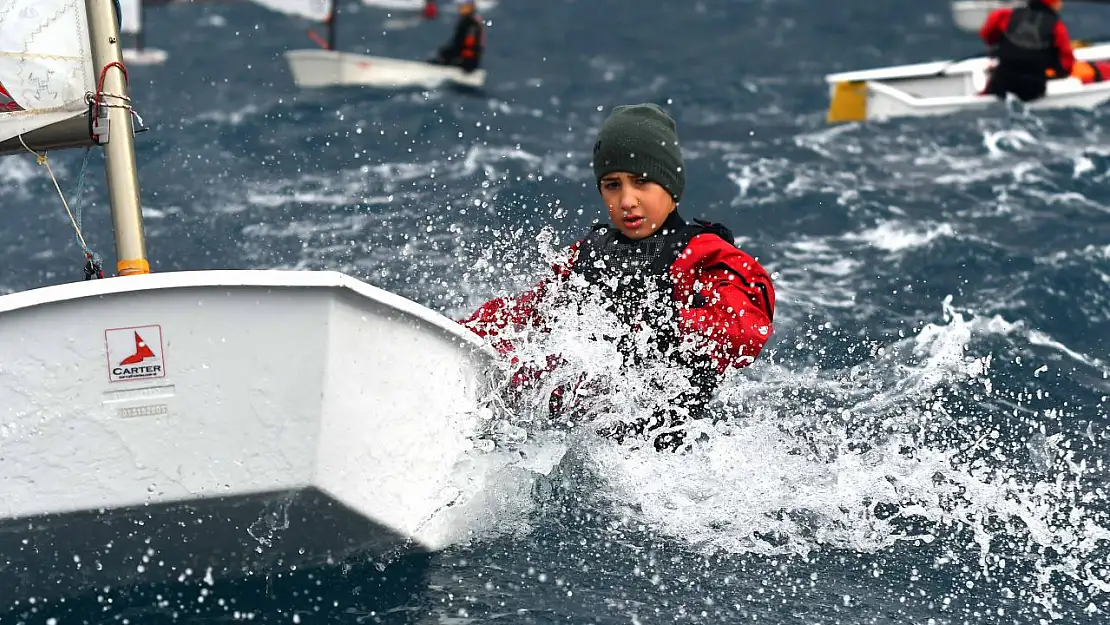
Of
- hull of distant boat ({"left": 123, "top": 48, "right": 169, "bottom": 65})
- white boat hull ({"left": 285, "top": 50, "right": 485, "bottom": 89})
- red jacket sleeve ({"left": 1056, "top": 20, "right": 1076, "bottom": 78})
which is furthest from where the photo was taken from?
hull of distant boat ({"left": 123, "top": 48, "right": 169, "bottom": 65})

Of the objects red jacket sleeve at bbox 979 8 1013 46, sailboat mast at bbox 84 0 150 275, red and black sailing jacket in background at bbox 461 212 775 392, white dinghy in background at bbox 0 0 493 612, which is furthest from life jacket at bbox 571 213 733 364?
red jacket sleeve at bbox 979 8 1013 46

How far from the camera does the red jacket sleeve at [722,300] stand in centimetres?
396

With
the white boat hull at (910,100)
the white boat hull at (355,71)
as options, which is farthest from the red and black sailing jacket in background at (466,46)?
the white boat hull at (910,100)

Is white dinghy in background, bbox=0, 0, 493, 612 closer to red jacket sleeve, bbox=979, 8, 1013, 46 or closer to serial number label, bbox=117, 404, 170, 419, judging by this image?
serial number label, bbox=117, 404, 170, 419

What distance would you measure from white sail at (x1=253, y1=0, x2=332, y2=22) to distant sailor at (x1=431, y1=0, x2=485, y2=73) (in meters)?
1.71

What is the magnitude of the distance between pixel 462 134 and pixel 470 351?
25.7 ft

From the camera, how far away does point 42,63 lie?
404 cm

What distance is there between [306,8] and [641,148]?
41.8ft

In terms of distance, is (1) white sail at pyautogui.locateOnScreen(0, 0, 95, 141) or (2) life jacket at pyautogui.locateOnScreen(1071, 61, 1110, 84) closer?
(1) white sail at pyautogui.locateOnScreen(0, 0, 95, 141)

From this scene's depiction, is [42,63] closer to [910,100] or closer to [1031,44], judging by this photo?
[910,100]

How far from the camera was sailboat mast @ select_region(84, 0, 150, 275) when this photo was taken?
393 cm

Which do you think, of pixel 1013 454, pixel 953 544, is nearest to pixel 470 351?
pixel 953 544

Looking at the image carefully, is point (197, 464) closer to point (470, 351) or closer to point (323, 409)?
point (323, 409)

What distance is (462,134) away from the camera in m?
11.5
